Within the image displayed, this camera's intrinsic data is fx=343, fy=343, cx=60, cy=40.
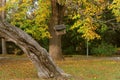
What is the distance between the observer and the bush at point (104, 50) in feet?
100.0

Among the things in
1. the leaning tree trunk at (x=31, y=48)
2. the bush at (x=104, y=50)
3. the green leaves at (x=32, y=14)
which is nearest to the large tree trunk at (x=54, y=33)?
the green leaves at (x=32, y=14)

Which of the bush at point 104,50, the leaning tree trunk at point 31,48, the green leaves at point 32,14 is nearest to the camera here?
the leaning tree trunk at point 31,48

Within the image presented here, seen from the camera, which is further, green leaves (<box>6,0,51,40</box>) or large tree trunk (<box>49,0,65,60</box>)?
large tree trunk (<box>49,0,65,60</box>)

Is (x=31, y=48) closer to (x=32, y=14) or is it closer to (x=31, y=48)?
(x=31, y=48)

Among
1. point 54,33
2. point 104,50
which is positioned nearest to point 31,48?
point 54,33

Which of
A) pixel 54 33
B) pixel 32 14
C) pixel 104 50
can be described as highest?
pixel 32 14

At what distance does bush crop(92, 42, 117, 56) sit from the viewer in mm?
30469

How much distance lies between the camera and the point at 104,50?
1200 inches

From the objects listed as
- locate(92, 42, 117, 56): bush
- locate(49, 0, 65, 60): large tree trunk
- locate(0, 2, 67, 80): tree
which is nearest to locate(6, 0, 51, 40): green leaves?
locate(49, 0, 65, 60): large tree trunk

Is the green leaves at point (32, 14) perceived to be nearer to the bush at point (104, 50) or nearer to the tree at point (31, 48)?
the tree at point (31, 48)

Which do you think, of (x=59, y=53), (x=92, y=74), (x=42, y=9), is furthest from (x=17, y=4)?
(x=92, y=74)

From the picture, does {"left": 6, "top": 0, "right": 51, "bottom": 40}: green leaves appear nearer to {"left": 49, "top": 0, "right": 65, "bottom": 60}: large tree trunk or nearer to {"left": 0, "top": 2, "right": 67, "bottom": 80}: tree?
{"left": 49, "top": 0, "right": 65, "bottom": 60}: large tree trunk

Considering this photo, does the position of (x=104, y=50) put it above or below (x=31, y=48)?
below

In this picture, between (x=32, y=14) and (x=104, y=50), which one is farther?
(x=104, y=50)
